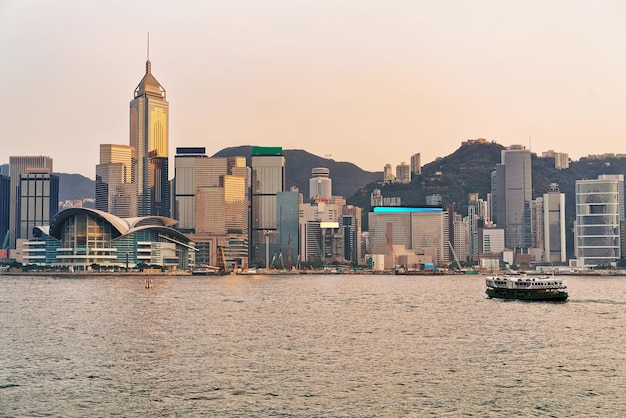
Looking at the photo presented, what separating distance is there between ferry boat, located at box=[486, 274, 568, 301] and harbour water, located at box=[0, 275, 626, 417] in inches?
885

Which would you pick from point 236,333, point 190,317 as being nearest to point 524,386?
point 236,333

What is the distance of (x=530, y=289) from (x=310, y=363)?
69.4 meters

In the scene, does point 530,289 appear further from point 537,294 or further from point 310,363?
point 310,363

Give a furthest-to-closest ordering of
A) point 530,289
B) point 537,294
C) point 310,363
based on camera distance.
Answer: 1. point 530,289
2. point 537,294
3. point 310,363

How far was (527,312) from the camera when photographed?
310 ft

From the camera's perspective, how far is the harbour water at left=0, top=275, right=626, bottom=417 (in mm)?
41906

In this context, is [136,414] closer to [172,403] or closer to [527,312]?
[172,403]

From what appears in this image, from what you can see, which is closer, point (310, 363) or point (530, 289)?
point (310, 363)

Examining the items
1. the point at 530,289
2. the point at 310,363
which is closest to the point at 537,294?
the point at 530,289

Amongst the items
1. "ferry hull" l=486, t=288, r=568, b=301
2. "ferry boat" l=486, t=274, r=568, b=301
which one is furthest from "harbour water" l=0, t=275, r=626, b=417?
"ferry boat" l=486, t=274, r=568, b=301

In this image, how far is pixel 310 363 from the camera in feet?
176

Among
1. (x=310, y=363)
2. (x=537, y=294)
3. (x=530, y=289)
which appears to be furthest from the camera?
(x=530, y=289)

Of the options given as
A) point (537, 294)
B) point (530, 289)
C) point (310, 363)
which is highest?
point (530, 289)

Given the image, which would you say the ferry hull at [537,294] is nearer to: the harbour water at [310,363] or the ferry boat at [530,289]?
the ferry boat at [530,289]
